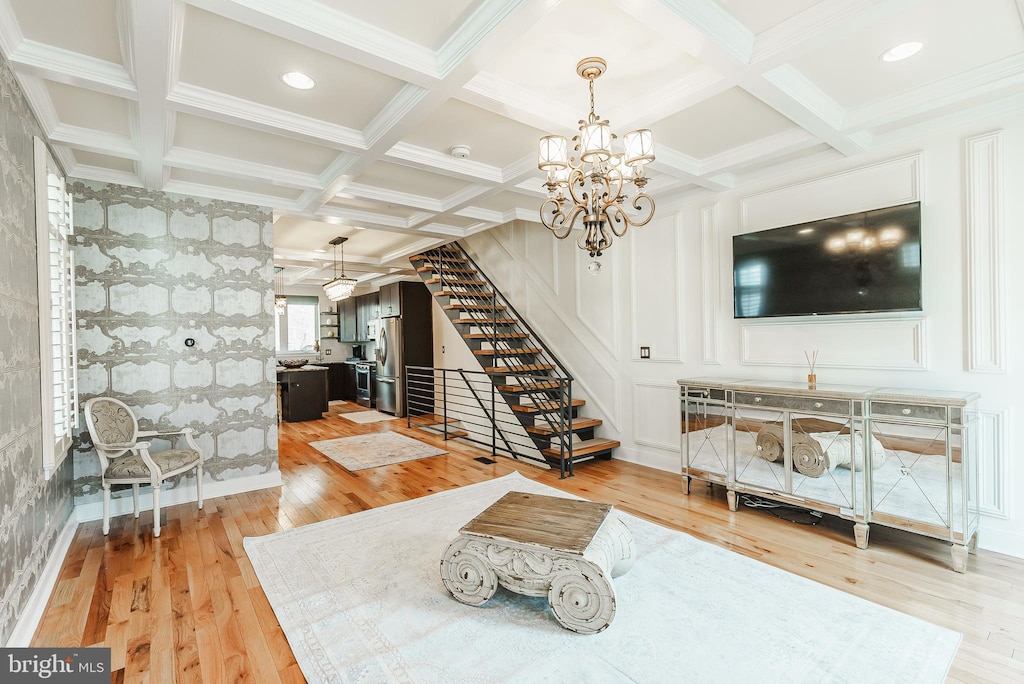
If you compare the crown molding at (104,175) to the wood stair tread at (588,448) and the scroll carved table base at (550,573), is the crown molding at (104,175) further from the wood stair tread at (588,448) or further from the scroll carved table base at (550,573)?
the wood stair tread at (588,448)

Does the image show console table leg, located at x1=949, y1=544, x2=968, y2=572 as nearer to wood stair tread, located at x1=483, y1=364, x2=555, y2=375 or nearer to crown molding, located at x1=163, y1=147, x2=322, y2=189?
wood stair tread, located at x1=483, y1=364, x2=555, y2=375

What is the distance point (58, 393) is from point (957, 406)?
508 cm

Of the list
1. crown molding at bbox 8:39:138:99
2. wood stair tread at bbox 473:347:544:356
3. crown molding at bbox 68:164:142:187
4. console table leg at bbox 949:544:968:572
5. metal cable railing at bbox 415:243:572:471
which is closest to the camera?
crown molding at bbox 8:39:138:99

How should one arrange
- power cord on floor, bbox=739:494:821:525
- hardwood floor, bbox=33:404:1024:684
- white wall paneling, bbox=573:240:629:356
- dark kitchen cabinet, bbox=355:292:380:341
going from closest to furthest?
hardwood floor, bbox=33:404:1024:684, power cord on floor, bbox=739:494:821:525, white wall paneling, bbox=573:240:629:356, dark kitchen cabinet, bbox=355:292:380:341

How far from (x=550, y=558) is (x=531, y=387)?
337 centimetres

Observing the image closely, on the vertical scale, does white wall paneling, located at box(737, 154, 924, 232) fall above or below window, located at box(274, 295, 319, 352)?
above

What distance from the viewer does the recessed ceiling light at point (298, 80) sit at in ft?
7.86

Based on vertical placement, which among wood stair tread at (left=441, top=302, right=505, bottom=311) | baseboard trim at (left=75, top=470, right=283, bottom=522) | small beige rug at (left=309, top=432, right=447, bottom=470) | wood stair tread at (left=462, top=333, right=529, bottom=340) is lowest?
small beige rug at (left=309, top=432, right=447, bottom=470)

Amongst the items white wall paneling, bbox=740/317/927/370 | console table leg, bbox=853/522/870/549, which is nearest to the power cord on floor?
console table leg, bbox=853/522/870/549

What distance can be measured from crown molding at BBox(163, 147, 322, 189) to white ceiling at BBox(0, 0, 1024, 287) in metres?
0.01

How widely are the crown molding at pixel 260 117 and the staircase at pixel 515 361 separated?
2.94 meters

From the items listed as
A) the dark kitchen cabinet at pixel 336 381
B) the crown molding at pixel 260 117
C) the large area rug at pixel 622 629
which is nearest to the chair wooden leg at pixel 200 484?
the large area rug at pixel 622 629

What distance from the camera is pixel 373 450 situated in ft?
18.8

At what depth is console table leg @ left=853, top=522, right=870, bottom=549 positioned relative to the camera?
2.93 metres
